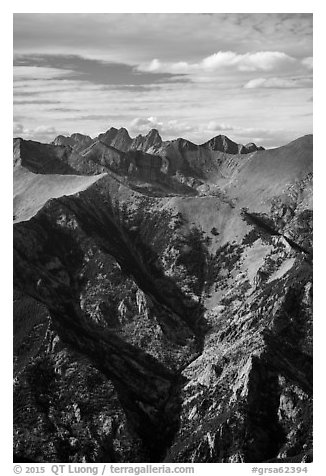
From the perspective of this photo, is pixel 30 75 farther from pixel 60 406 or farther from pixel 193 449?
pixel 193 449

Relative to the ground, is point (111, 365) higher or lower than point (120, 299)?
lower

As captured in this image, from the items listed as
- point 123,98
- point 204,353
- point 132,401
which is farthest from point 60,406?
point 123,98

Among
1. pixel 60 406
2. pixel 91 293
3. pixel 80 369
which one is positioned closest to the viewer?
pixel 60 406

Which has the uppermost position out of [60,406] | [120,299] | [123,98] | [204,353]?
[123,98]

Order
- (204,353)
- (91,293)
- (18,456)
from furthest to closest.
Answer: (91,293) < (204,353) < (18,456)

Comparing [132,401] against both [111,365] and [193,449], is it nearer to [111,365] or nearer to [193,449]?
[111,365]

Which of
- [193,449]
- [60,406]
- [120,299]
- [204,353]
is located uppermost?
[120,299]

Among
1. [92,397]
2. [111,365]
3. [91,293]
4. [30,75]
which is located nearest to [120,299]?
[91,293]

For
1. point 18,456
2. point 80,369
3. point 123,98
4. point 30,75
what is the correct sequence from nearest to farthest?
point 18,456 < point 30,75 < point 123,98 < point 80,369

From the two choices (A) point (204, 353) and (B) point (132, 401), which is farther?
(A) point (204, 353)
